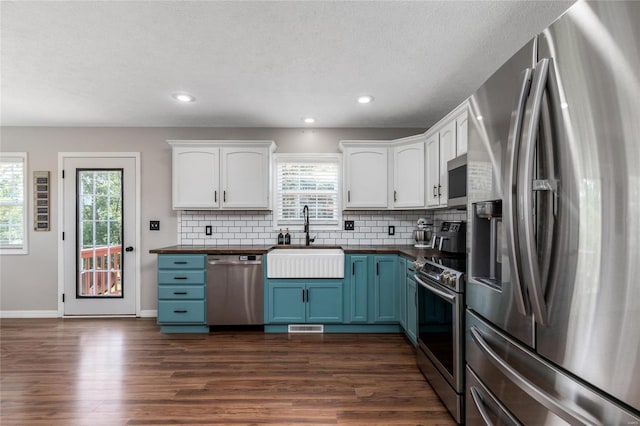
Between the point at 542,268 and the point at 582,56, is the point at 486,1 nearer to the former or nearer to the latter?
the point at 582,56

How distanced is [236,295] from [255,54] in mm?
2336

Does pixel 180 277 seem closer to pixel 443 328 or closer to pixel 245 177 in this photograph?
pixel 245 177

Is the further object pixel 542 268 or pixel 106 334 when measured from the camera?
pixel 106 334

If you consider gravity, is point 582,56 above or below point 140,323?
above

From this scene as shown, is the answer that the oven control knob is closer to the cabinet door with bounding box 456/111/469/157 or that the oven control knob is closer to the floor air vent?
the cabinet door with bounding box 456/111/469/157

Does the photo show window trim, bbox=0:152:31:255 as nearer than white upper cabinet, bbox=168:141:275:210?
No

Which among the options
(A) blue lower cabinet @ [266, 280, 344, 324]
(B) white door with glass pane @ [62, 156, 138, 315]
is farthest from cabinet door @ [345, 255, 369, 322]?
(B) white door with glass pane @ [62, 156, 138, 315]

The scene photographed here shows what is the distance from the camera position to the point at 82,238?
378cm

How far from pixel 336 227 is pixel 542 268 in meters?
2.94

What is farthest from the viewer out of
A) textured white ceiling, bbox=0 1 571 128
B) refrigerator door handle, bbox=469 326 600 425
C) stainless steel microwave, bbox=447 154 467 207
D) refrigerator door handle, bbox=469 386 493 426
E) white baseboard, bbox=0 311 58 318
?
white baseboard, bbox=0 311 58 318

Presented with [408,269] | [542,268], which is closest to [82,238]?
[408,269]

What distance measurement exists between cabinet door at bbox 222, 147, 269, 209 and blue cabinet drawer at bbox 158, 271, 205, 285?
0.84 metres

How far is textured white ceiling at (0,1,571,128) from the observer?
1712 mm

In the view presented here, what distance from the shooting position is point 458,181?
2416 millimetres
